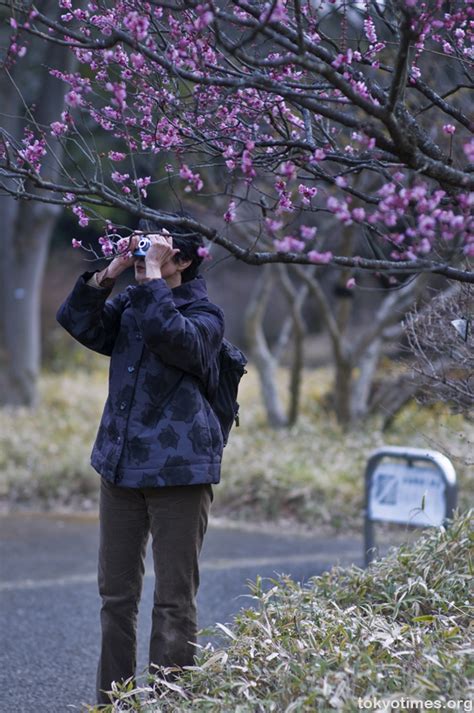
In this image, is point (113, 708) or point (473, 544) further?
point (473, 544)

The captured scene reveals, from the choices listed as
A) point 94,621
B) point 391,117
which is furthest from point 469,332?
point 94,621

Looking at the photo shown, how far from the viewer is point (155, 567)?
3.56 m

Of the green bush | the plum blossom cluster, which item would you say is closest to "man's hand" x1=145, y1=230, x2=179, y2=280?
the plum blossom cluster

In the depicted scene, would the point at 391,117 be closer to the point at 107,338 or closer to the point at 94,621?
the point at 107,338

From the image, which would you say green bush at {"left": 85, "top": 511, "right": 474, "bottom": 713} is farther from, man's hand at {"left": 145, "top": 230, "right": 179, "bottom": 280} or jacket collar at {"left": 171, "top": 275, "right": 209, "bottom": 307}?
man's hand at {"left": 145, "top": 230, "right": 179, "bottom": 280}

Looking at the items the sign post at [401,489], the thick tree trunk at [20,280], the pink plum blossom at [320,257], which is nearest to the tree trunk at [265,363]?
the thick tree trunk at [20,280]

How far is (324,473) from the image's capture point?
8.25m

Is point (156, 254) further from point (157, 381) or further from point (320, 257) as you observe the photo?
point (320, 257)

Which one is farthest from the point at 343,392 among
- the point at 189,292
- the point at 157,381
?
the point at 157,381

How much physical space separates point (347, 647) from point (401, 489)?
2.71 m

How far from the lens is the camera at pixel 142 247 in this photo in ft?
11.2

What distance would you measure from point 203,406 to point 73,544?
400cm

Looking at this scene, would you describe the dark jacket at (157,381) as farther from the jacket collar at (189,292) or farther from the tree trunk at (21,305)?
the tree trunk at (21,305)

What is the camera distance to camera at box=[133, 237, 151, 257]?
3406mm
